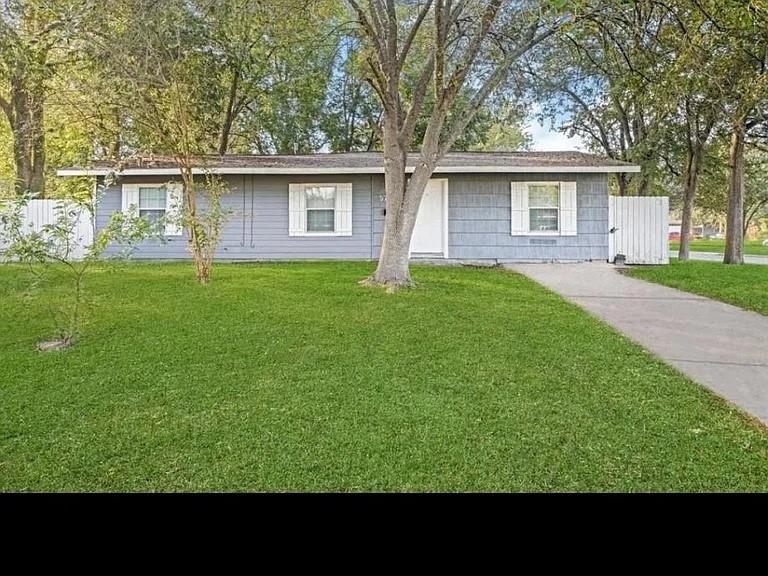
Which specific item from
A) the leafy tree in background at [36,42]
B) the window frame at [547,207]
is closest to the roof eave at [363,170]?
the window frame at [547,207]

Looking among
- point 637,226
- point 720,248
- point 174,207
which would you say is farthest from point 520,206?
point 720,248

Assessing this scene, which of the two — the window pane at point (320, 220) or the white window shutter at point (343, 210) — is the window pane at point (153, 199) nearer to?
the window pane at point (320, 220)

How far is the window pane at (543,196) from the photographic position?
38.8 feet

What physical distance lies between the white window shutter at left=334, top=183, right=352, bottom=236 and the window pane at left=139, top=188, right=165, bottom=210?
4.00 meters

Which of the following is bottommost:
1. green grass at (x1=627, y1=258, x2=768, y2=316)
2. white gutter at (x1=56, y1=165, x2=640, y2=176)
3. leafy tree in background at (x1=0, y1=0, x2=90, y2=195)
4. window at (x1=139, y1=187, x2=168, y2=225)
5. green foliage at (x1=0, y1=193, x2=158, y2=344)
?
green grass at (x1=627, y1=258, x2=768, y2=316)

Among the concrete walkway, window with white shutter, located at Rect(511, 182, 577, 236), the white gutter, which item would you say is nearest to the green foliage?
the concrete walkway

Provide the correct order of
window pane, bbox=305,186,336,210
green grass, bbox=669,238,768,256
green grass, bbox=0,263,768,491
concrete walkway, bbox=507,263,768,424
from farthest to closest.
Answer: green grass, bbox=669,238,768,256
window pane, bbox=305,186,336,210
concrete walkway, bbox=507,263,768,424
green grass, bbox=0,263,768,491

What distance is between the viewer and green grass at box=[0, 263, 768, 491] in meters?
2.60

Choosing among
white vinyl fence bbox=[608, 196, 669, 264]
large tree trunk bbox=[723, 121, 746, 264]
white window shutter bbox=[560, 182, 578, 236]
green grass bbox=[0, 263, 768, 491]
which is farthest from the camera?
large tree trunk bbox=[723, 121, 746, 264]

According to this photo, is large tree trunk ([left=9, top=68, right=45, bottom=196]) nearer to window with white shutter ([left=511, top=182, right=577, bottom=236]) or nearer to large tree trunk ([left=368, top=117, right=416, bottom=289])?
large tree trunk ([left=368, top=117, right=416, bottom=289])

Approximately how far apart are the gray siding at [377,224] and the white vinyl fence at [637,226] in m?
0.45

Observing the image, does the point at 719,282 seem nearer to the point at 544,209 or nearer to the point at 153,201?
the point at 544,209

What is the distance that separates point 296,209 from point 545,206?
222 inches
